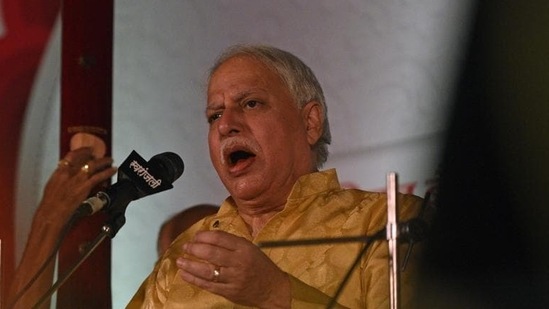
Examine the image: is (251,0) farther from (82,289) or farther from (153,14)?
(82,289)

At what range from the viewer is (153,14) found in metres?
3.77

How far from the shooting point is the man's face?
2.75 metres

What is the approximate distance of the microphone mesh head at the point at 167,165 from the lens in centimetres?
255

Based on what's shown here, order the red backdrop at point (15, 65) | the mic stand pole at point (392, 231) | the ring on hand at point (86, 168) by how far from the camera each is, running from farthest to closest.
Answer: the red backdrop at point (15, 65) → the ring on hand at point (86, 168) → the mic stand pole at point (392, 231)

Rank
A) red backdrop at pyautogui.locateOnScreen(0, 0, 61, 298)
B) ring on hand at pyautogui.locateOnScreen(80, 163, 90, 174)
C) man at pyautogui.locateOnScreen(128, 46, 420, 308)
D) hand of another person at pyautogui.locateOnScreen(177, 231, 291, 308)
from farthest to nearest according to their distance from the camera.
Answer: red backdrop at pyautogui.locateOnScreen(0, 0, 61, 298) → ring on hand at pyautogui.locateOnScreen(80, 163, 90, 174) → man at pyautogui.locateOnScreen(128, 46, 420, 308) → hand of another person at pyautogui.locateOnScreen(177, 231, 291, 308)

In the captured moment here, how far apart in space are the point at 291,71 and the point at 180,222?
0.95 metres

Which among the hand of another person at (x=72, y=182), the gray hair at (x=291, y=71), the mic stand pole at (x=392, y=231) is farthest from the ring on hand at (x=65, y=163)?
the mic stand pole at (x=392, y=231)

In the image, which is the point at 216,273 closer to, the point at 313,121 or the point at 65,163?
the point at 313,121

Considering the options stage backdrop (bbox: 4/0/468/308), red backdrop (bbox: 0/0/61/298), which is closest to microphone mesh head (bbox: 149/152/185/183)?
stage backdrop (bbox: 4/0/468/308)

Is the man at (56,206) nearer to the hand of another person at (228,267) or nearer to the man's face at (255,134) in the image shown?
the man's face at (255,134)

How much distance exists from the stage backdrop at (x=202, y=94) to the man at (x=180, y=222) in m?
0.09

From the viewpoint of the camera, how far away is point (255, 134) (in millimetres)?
2754

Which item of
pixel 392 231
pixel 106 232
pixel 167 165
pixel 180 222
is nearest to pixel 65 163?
pixel 180 222

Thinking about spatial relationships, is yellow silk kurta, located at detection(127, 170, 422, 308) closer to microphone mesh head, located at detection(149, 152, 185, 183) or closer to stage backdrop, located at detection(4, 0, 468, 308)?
microphone mesh head, located at detection(149, 152, 185, 183)
